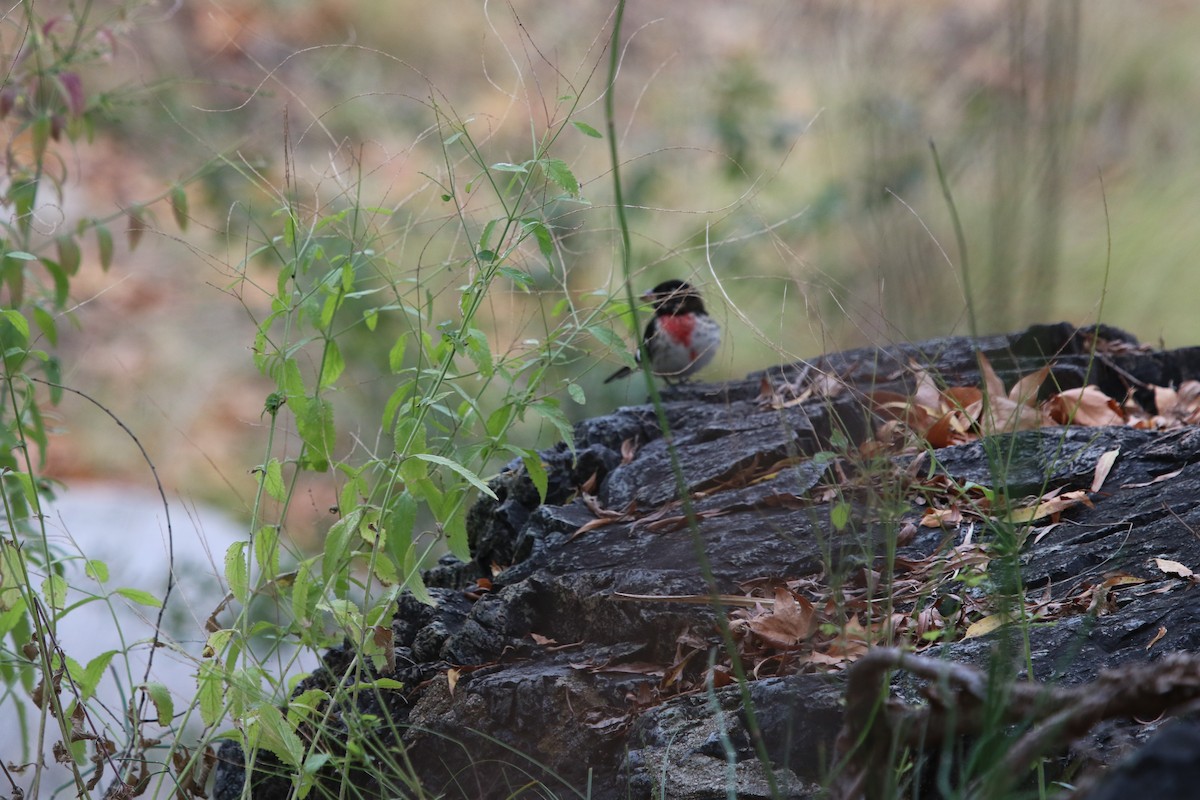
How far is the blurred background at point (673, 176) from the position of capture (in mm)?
1614

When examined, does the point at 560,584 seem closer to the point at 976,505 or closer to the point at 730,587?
the point at 730,587

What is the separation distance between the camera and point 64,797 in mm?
3314

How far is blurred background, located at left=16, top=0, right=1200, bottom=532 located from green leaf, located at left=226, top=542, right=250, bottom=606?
0.23 metres

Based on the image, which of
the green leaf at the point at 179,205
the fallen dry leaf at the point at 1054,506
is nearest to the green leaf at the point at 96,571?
the green leaf at the point at 179,205

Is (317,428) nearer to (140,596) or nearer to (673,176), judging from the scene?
(140,596)

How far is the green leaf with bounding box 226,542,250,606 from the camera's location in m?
1.69

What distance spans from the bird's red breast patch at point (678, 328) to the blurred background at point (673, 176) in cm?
17

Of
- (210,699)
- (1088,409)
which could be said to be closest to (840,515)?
(210,699)

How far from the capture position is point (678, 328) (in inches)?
154

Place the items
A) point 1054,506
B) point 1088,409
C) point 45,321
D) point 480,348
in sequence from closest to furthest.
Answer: point 480,348, point 1054,506, point 45,321, point 1088,409

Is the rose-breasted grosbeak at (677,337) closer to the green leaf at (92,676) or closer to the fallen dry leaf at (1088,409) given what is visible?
the fallen dry leaf at (1088,409)

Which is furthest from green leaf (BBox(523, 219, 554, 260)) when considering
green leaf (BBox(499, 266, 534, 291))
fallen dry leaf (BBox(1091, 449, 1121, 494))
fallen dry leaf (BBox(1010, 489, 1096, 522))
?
fallen dry leaf (BBox(1091, 449, 1121, 494))

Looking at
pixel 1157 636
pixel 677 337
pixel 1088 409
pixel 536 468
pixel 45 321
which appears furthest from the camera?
pixel 677 337

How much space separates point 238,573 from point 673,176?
22.1 feet
